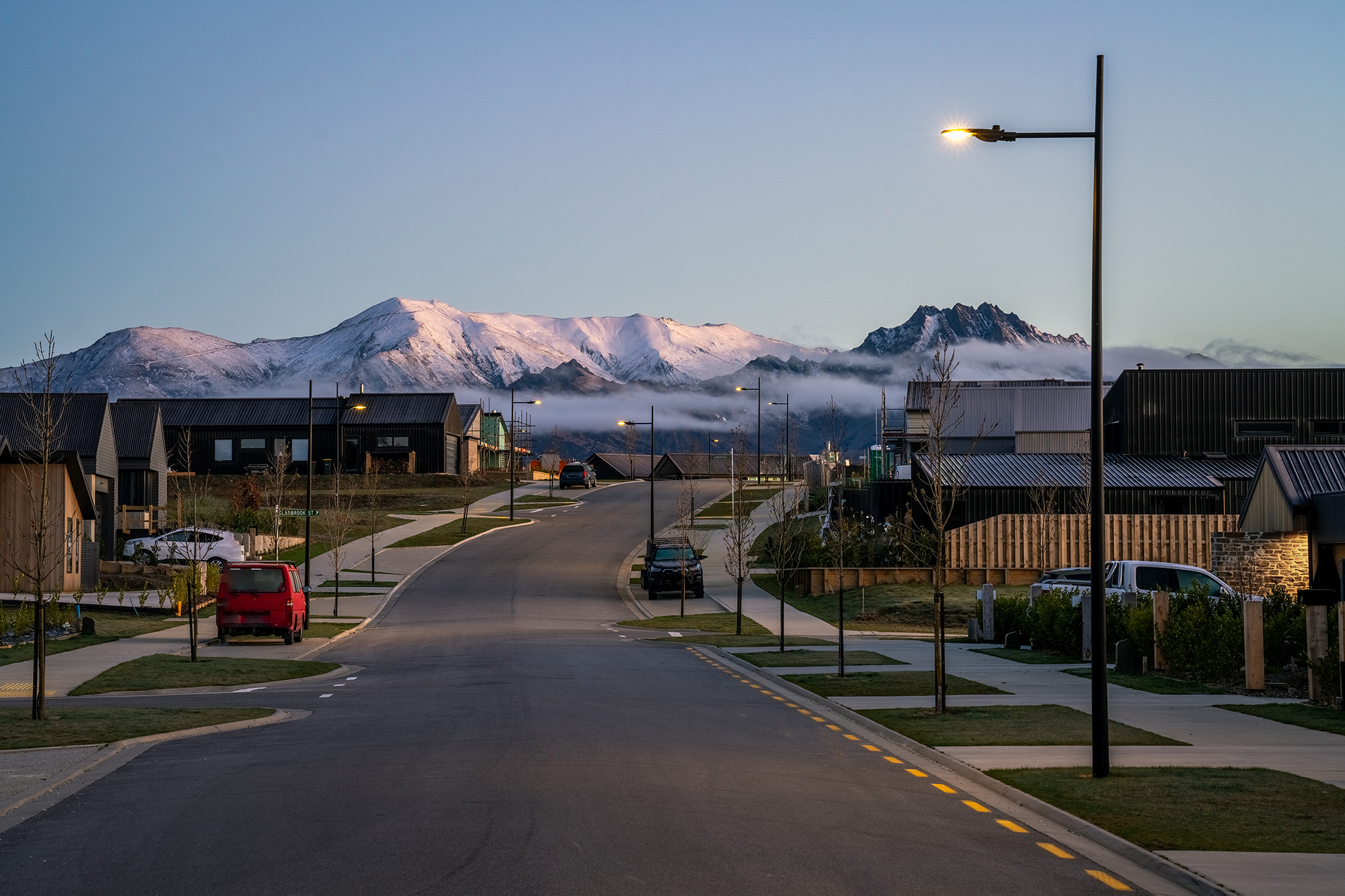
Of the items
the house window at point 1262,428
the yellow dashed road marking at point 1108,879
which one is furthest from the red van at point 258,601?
the house window at point 1262,428

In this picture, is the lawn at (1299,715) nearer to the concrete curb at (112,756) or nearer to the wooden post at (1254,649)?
the wooden post at (1254,649)

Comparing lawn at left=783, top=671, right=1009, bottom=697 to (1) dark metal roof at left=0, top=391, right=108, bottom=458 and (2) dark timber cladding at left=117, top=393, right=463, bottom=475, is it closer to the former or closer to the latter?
(1) dark metal roof at left=0, top=391, right=108, bottom=458

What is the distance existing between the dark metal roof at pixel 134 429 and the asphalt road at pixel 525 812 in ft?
125

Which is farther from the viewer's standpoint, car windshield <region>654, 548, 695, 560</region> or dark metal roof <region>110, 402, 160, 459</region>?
dark metal roof <region>110, 402, 160, 459</region>

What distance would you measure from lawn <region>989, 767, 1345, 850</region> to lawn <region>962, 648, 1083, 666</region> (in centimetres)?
1347

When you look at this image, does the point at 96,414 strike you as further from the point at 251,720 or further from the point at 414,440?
the point at 414,440

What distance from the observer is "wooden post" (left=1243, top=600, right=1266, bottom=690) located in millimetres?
19297

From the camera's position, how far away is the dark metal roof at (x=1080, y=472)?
4791 cm

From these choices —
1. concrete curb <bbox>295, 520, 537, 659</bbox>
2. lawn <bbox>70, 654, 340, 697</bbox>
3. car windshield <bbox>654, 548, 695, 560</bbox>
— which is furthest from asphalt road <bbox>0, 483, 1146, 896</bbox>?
car windshield <bbox>654, 548, 695, 560</bbox>

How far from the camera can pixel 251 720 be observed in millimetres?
16656

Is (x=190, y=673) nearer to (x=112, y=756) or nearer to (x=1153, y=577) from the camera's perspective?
(x=112, y=756)

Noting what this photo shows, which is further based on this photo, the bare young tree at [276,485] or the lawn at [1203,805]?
the bare young tree at [276,485]

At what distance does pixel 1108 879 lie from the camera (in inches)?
325

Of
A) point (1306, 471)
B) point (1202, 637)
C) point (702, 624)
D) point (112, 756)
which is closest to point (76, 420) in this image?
point (702, 624)
